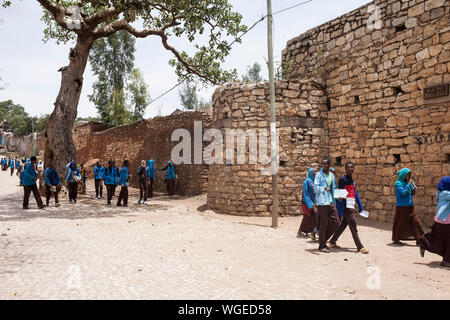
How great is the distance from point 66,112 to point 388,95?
12085 millimetres

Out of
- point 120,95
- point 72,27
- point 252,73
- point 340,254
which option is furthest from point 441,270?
point 252,73

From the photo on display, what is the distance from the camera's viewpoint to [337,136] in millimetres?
10391

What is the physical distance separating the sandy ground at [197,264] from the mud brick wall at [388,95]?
1370mm

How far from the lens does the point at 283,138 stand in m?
10.4

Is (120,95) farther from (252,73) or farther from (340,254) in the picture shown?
(340,254)

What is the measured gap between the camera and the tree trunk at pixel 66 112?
14296 millimetres

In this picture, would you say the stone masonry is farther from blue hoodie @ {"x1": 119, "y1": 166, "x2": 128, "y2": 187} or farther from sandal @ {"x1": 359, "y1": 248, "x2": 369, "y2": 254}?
blue hoodie @ {"x1": 119, "y1": 166, "x2": 128, "y2": 187}

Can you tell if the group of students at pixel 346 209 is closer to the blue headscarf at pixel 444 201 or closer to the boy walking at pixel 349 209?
the boy walking at pixel 349 209

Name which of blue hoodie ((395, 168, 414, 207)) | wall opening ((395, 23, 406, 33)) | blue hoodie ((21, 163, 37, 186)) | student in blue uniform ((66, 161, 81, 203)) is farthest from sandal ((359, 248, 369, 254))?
student in blue uniform ((66, 161, 81, 203))

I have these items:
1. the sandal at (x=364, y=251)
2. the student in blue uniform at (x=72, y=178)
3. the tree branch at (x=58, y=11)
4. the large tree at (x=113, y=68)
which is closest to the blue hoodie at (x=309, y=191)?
the sandal at (x=364, y=251)

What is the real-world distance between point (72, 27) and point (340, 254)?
42.2ft

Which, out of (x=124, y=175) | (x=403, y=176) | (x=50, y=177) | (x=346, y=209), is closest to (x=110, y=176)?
(x=124, y=175)

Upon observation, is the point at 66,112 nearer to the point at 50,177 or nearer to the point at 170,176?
the point at 50,177

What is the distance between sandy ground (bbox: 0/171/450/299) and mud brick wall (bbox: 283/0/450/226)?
137 cm
